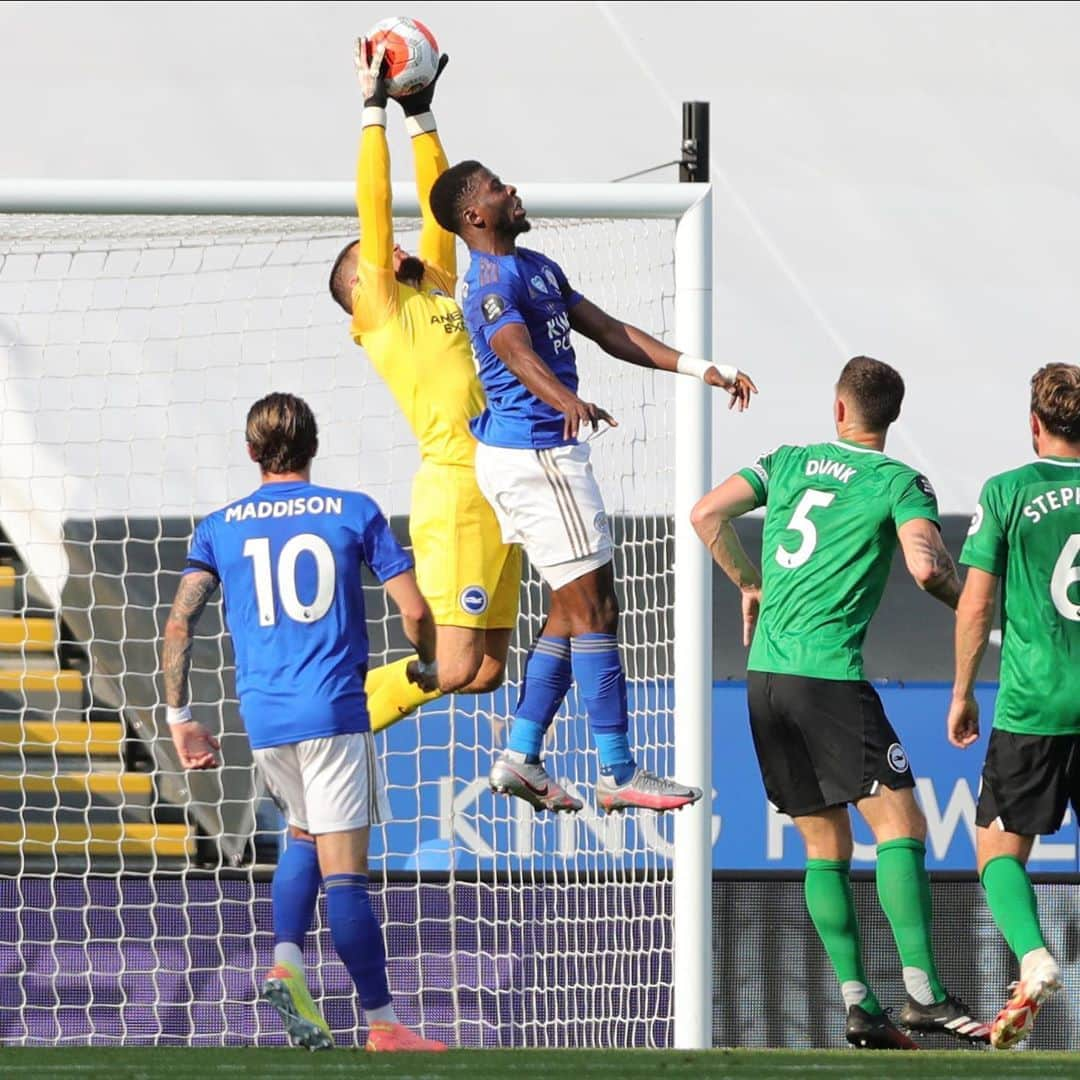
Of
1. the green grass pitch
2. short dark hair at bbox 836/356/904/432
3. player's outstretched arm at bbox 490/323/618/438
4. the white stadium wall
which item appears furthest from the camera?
the white stadium wall

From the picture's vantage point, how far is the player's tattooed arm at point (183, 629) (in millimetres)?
5691

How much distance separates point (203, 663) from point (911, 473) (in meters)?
5.21

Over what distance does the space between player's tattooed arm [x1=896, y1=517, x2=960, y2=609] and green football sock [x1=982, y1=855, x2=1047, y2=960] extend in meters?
0.68

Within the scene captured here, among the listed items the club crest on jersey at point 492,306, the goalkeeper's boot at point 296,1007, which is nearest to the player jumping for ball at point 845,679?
the club crest on jersey at point 492,306

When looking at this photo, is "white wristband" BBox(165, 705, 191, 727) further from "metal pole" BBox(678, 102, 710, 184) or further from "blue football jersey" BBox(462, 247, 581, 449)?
"metal pole" BBox(678, 102, 710, 184)

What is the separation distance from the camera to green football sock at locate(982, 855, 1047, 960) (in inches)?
218

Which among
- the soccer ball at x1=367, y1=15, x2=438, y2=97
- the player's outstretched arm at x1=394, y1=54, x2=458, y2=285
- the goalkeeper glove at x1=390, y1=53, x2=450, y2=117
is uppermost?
the soccer ball at x1=367, y1=15, x2=438, y2=97

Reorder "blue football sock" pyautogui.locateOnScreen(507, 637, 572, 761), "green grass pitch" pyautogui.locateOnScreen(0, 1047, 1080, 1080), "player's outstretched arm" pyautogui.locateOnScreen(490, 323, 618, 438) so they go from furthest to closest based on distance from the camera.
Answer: "blue football sock" pyautogui.locateOnScreen(507, 637, 572, 761)
"player's outstretched arm" pyautogui.locateOnScreen(490, 323, 618, 438)
"green grass pitch" pyautogui.locateOnScreen(0, 1047, 1080, 1080)

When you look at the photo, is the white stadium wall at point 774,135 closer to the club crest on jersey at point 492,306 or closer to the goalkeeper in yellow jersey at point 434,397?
the goalkeeper in yellow jersey at point 434,397

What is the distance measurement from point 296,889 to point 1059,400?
2.21 metres

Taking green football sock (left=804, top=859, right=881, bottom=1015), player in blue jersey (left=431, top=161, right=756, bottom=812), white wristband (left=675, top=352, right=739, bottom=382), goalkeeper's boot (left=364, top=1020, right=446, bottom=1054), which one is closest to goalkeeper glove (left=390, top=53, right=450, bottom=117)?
player in blue jersey (left=431, top=161, right=756, bottom=812)

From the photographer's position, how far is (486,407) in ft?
20.1

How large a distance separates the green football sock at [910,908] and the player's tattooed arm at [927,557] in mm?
638

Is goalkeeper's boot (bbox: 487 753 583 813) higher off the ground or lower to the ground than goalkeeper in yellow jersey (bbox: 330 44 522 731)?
lower
